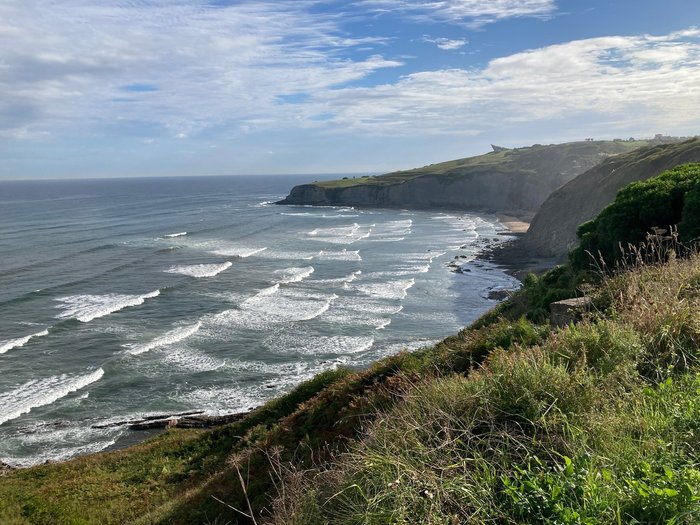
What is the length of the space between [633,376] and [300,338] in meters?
31.7

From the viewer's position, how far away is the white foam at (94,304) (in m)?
40.9

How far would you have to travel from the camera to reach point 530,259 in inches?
2527

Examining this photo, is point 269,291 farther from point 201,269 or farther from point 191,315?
point 201,269

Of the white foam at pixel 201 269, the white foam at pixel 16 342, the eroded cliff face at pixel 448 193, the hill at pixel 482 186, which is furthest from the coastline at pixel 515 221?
the white foam at pixel 16 342

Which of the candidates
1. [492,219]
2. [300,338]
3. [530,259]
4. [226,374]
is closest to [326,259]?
[530,259]

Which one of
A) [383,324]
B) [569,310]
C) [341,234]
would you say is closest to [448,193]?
[341,234]

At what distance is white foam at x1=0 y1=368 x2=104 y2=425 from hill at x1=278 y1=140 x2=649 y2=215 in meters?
101

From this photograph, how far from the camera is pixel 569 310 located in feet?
37.4

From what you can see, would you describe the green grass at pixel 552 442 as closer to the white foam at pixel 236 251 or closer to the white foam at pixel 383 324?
the white foam at pixel 383 324

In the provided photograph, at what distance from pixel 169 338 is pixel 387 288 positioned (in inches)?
872

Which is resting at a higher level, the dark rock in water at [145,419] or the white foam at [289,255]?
the white foam at [289,255]

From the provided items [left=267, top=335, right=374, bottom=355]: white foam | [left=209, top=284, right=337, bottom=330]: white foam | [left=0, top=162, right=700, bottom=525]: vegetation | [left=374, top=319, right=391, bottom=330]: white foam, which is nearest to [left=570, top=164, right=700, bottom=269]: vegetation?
[left=267, top=335, right=374, bottom=355]: white foam

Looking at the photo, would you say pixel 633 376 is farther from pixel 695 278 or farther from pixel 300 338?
pixel 300 338

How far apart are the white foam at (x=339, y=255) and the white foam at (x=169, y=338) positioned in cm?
2829
